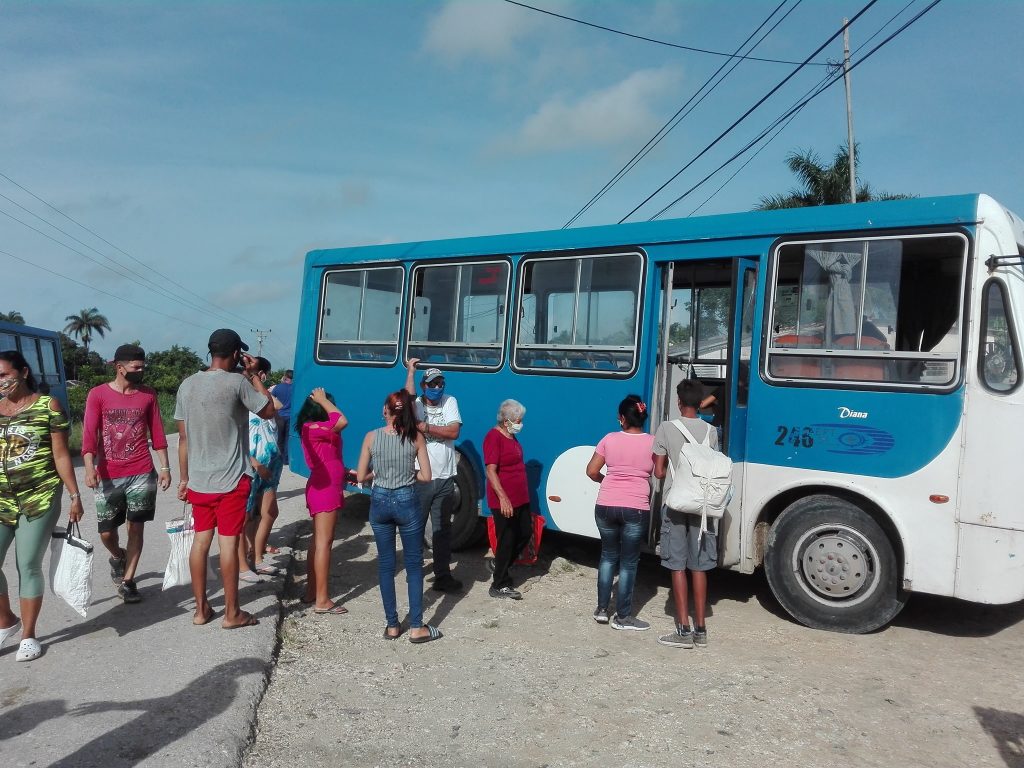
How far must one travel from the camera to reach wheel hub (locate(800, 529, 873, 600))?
228 inches

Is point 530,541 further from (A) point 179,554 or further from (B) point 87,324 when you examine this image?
(B) point 87,324

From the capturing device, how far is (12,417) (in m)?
5.21

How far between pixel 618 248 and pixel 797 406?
209cm

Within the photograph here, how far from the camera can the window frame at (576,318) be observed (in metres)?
6.99

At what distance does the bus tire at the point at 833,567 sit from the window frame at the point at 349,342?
4.39 meters

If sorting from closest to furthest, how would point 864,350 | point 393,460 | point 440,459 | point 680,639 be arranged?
point 393,460
point 680,639
point 864,350
point 440,459

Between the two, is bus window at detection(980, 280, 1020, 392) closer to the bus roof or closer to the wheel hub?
the bus roof

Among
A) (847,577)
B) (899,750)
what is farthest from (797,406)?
(899,750)

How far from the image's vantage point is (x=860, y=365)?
19.1 feet

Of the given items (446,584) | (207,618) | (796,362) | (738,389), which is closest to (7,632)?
(207,618)

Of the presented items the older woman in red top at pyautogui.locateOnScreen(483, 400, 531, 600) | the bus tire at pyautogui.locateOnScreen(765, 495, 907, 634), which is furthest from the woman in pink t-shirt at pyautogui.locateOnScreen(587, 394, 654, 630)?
the bus tire at pyautogui.locateOnScreen(765, 495, 907, 634)

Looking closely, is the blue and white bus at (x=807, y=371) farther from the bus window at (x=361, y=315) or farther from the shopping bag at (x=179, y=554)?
the shopping bag at (x=179, y=554)

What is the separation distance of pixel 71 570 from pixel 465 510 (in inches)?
145

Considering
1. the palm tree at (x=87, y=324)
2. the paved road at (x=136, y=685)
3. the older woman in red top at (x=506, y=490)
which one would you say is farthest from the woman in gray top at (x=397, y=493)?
the palm tree at (x=87, y=324)
